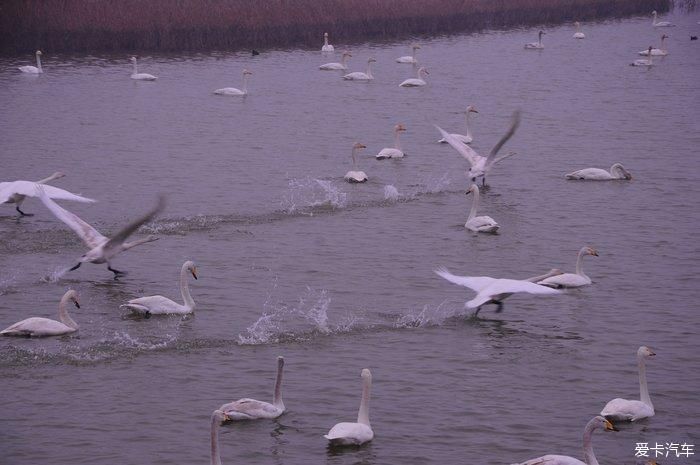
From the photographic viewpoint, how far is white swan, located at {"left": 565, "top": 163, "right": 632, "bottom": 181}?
74.2 feet

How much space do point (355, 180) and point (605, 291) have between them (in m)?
7.17

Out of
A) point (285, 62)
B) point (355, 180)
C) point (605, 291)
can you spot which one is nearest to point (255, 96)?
point (285, 62)

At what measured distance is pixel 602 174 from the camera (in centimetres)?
2261

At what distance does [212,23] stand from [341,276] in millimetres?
25767

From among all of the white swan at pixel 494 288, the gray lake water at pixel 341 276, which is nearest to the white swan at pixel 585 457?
the gray lake water at pixel 341 276

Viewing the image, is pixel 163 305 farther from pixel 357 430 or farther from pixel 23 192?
pixel 23 192

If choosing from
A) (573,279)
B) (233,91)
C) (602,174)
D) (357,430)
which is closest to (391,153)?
(602,174)

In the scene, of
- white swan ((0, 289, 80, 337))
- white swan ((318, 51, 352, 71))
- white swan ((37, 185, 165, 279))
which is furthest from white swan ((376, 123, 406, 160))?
white swan ((318, 51, 352, 71))

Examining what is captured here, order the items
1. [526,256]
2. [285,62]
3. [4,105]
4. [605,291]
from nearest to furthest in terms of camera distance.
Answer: [605,291], [526,256], [4,105], [285,62]

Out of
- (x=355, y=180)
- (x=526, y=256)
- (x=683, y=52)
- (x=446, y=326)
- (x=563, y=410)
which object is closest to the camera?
(x=563, y=410)

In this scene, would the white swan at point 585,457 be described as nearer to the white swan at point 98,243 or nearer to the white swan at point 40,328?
the white swan at point 40,328

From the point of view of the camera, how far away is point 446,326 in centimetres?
1410

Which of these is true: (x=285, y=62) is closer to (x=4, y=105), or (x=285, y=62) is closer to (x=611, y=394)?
(x=4, y=105)

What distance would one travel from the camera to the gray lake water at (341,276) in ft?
36.5
